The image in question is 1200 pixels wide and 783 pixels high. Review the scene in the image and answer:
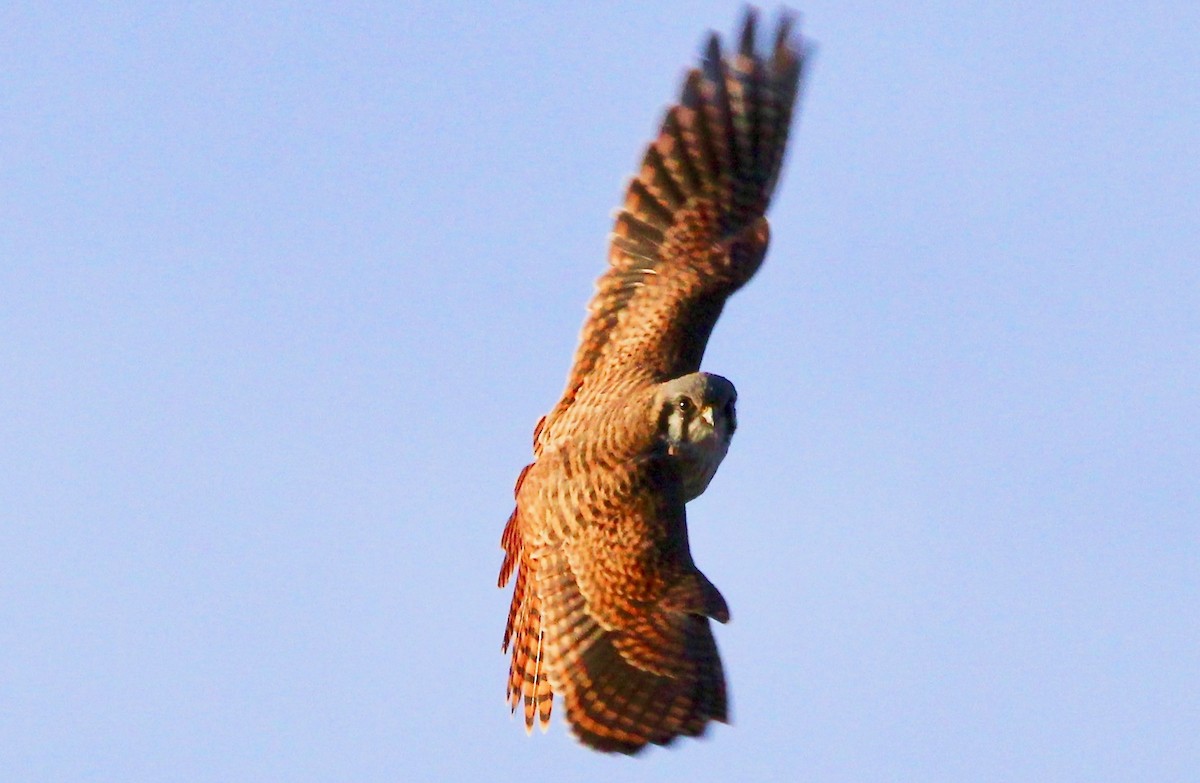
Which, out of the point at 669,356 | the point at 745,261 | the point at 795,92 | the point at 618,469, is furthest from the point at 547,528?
the point at 795,92

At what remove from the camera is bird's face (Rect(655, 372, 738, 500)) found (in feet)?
52.2

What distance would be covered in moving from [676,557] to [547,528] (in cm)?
100

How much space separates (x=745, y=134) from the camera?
57.9 feet

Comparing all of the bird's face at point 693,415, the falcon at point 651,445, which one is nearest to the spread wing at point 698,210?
the falcon at point 651,445

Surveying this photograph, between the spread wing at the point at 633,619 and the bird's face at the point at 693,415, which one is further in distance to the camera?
the bird's face at the point at 693,415

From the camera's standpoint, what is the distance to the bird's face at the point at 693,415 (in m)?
15.9

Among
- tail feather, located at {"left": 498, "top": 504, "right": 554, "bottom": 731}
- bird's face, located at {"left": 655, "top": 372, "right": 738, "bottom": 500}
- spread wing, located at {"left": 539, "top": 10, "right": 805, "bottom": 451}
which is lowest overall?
tail feather, located at {"left": 498, "top": 504, "right": 554, "bottom": 731}

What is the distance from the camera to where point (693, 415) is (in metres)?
15.9

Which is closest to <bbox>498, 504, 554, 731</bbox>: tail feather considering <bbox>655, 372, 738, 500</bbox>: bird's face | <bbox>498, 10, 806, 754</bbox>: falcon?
<bbox>498, 10, 806, 754</bbox>: falcon

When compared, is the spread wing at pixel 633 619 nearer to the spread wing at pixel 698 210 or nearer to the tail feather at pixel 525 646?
the tail feather at pixel 525 646

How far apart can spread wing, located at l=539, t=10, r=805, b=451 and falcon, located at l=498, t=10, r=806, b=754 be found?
11 millimetres

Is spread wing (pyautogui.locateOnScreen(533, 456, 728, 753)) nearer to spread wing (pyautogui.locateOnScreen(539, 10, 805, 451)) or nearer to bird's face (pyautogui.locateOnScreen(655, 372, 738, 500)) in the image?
bird's face (pyautogui.locateOnScreen(655, 372, 738, 500))

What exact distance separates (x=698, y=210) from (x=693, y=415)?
2413 millimetres

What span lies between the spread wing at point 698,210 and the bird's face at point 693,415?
1.19 m
